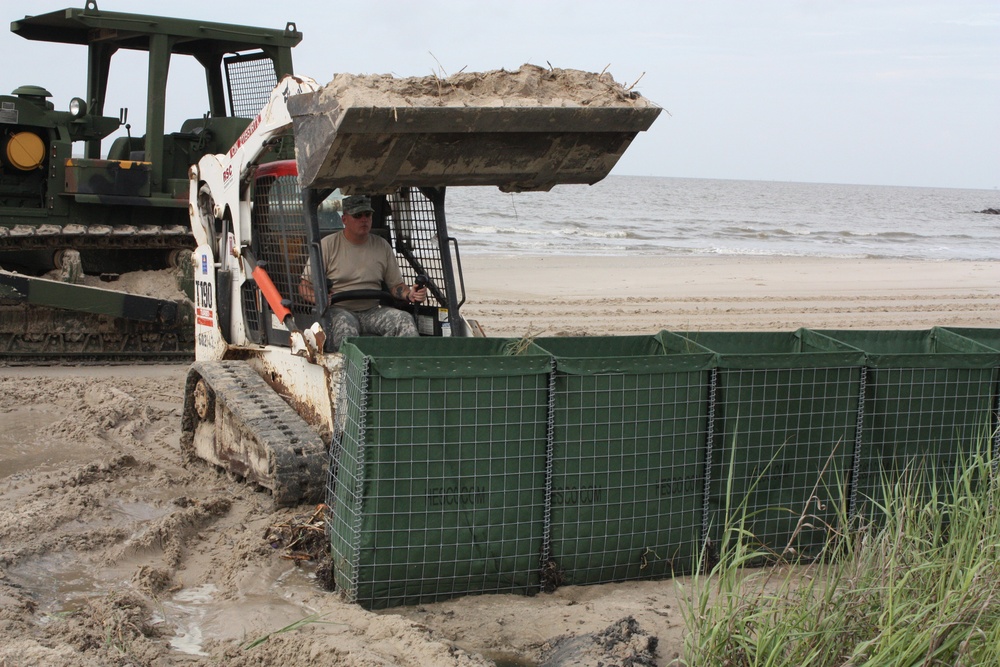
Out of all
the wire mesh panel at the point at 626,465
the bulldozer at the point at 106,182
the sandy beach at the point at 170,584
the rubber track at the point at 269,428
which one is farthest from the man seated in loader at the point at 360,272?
the bulldozer at the point at 106,182

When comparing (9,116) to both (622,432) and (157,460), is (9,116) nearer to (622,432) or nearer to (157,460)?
(157,460)

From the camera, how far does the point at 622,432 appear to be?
14.7 feet

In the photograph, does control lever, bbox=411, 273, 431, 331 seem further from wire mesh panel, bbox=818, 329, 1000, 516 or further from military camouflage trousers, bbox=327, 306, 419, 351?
wire mesh panel, bbox=818, 329, 1000, 516

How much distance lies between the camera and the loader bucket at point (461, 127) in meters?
4.84

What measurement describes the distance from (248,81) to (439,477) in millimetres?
7561

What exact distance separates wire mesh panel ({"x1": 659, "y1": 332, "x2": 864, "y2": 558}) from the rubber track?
197 cm

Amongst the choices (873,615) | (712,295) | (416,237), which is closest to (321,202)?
(416,237)

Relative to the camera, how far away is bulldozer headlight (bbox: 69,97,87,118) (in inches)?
400

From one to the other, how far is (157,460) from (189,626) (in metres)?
2.69

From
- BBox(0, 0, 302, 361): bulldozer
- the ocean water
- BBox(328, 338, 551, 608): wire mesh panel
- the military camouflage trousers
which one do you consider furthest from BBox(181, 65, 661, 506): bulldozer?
the ocean water

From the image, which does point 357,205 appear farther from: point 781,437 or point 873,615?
point 873,615

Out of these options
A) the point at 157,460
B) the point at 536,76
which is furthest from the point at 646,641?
the point at 157,460

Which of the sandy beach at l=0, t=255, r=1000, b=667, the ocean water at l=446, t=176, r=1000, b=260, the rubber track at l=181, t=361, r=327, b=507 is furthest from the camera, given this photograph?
the ocean water at l=446, t=176, r=1000, b=260

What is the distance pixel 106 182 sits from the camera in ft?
33.1
